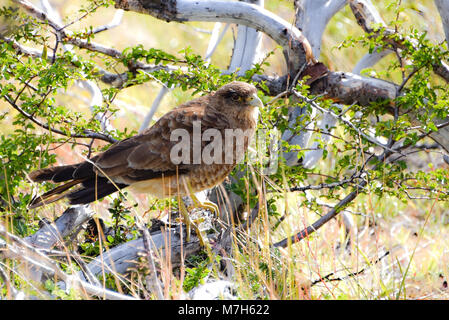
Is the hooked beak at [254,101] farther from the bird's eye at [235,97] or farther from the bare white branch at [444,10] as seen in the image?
the bare white branch at [444,10]

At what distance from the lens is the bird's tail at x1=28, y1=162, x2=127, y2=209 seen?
137 inches

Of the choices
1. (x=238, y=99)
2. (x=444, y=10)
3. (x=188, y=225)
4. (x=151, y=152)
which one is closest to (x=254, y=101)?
(x=238, y=99)

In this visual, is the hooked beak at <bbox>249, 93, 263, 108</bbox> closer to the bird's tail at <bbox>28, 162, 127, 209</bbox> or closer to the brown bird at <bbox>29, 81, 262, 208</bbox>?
the brown bird at <bbox>29, 81, 262, 208</bbox>

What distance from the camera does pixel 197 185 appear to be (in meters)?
3.75

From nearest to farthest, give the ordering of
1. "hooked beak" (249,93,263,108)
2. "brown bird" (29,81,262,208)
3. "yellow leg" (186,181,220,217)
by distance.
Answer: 1. "brown bird" (29,81,262,208)
2. "hooked beak" (249,93,263,108)
3. "yellow leg" (186,181,220,217)

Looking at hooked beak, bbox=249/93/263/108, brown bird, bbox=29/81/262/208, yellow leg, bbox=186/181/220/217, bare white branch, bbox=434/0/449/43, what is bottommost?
yellow leg, bbox=186/181/220/217

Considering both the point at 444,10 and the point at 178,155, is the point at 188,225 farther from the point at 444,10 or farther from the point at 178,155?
the point at 444,10

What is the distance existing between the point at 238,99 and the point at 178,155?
1.92ft

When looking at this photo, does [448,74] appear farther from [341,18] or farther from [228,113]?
[341,18]

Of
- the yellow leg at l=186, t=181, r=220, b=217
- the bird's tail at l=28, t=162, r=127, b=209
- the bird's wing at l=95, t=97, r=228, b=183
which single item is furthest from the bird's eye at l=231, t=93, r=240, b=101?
the bird's tail at l=28, t=162, r=127, b=209

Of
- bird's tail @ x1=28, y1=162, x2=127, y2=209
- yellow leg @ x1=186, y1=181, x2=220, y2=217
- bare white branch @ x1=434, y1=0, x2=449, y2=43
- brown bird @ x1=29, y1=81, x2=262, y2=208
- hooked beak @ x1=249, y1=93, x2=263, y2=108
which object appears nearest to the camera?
bird's tail @ x1=28, y1=162, x2=127, y2=209

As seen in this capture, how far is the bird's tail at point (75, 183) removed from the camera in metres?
3.47
